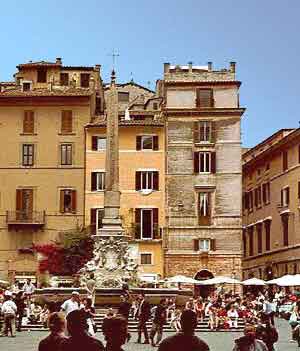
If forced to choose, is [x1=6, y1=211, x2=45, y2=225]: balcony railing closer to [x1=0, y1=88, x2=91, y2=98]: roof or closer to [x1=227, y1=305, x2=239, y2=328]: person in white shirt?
[x1=0, y1=88, x2=91, y2=98]: roof

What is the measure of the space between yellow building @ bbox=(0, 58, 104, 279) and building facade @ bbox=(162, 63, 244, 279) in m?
5.39

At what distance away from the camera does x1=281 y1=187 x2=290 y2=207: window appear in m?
55.3

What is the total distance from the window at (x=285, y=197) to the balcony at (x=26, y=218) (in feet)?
49.3

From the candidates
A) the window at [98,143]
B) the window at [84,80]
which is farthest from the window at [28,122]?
the window at [84,80]

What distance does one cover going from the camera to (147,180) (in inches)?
2088

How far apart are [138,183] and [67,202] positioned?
14.3ft

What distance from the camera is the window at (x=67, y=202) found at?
52781mm

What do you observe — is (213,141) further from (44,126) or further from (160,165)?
(44,126)

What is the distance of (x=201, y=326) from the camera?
31.5m

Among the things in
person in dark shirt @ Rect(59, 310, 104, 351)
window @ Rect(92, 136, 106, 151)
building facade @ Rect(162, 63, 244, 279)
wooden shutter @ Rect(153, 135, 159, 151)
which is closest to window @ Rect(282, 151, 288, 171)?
building facade @ Rect(162, 63, 244, 279)

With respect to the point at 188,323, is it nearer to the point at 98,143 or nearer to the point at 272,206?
the point at 98,143

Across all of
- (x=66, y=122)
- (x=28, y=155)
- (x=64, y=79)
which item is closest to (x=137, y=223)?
(x=66, y=122)

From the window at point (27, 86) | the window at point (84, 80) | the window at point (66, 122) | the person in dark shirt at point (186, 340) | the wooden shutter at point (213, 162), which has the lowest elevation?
the person in dark shirt at point (186, 340)

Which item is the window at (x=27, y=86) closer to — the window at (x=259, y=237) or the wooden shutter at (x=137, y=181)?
the wooden shutter at (x=137, y=181)
